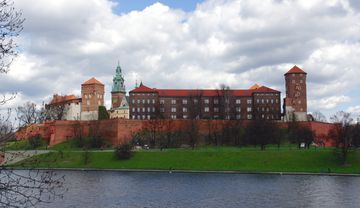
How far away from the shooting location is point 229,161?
46.0 meters

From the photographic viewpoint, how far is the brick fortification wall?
6700 centimetres

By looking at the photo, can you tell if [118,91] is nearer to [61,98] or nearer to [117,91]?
[117,91]

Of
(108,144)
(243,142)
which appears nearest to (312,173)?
(243,142)

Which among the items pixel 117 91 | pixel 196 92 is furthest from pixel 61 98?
pixel 196 92

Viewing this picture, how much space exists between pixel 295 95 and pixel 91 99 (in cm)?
3665

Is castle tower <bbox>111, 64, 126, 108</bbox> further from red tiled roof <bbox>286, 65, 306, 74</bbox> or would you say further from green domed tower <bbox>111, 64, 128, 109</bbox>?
red tiled roof <bbox>286, 65, 306, 74</bbox>

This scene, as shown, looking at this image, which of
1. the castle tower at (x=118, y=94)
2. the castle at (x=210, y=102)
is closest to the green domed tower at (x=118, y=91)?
the castle tower at (x=118, y=94)

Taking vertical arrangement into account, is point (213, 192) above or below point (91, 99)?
below

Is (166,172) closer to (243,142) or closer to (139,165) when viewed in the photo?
(139,165)

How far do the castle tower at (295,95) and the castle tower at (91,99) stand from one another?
33886 mm

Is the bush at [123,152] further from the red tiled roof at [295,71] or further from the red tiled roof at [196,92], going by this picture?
the red tiled roof at [295,71]

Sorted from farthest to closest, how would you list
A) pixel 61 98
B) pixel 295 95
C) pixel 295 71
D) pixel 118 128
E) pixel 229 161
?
pixel 61 98
pixel 295 71
pixel 295 95
pixel 118 128
pixel 229 161

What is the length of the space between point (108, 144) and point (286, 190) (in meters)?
41.2

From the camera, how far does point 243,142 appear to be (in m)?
64.2
